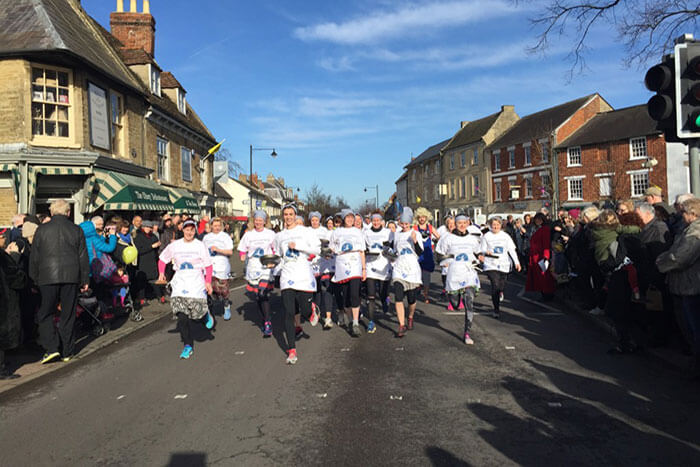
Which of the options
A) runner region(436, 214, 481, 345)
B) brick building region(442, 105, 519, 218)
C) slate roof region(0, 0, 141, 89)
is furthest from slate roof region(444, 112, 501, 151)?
runner region(436, 214, 481, 345)

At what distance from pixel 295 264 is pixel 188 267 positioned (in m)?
1.49

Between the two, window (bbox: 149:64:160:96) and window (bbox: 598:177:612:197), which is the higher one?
window (bbox: 149:64:160:96)

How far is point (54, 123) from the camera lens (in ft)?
49.7

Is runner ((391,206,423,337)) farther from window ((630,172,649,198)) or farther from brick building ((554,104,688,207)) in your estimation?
window ((630,172,649,198))

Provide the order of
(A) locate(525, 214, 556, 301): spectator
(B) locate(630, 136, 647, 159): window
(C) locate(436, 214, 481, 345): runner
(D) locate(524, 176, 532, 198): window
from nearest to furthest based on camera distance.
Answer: (C) locate(436, 214, 481, 345): runner < (A) locate(525, 214, 556, 301): spectator < (B) locate(630, 136, 647, 159): window < (D) locate(524, 176, 532, 198): window

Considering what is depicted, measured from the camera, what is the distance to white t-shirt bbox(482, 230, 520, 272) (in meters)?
9.09

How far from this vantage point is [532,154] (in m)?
44.5

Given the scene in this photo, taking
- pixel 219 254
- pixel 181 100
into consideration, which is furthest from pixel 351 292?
pixel 181 100

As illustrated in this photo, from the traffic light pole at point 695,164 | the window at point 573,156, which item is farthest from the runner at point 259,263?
the window at point 573,156

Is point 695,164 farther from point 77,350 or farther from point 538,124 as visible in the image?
point 538,124

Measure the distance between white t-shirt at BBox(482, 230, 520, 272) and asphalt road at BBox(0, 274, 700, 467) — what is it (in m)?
1.87

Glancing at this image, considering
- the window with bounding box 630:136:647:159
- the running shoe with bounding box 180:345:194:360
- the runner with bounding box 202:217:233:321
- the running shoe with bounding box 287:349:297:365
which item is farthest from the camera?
the window with bounding box 630:136:647:159

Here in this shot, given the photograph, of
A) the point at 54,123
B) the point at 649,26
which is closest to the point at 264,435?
the point at 649,26

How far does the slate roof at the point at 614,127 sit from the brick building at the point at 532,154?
101 centimetres
